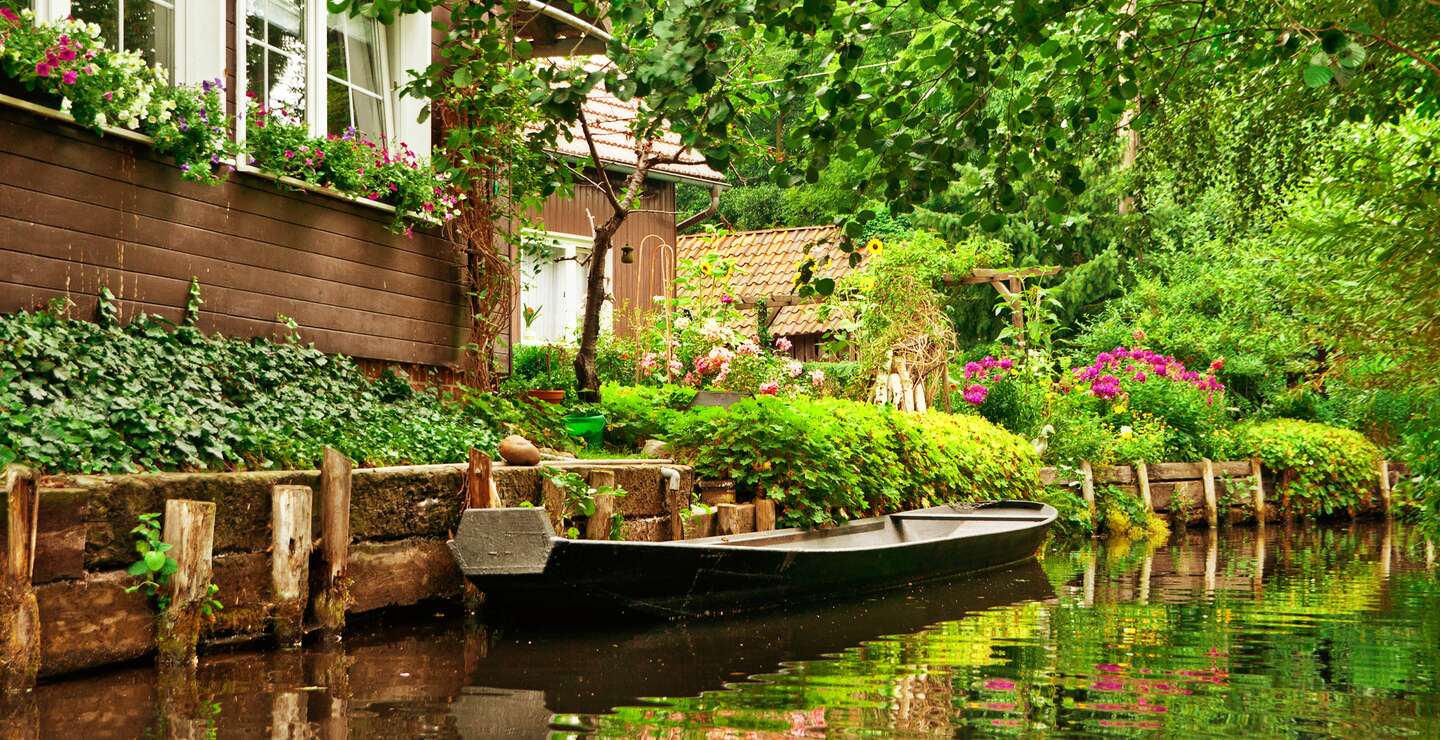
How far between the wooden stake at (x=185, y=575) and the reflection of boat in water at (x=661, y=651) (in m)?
1.21

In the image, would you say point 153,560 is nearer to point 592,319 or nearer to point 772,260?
point 592,319

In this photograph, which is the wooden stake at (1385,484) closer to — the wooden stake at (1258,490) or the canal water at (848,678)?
the wooden stake at (1258,490)

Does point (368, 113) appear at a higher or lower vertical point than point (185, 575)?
higher

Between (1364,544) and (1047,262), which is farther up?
(1047,262)

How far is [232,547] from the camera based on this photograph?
254 inches

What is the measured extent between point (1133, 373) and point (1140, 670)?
41.0ft

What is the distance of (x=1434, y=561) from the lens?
Result: 13039mm

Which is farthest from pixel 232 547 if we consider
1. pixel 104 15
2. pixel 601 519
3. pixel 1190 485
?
pixel 1190 485

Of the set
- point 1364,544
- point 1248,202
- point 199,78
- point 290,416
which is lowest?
point 1364,544

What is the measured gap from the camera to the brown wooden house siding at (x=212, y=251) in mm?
7043

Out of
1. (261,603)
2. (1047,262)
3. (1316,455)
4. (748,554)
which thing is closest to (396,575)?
(261,603)

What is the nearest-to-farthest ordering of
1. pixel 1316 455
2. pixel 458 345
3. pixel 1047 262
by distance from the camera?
1. pixel 458 345
2. pixel 1316 455
3. pixel 1047 262

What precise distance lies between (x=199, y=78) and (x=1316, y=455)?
15.8 metres

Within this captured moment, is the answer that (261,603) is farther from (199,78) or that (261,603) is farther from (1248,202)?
(1248,202)
